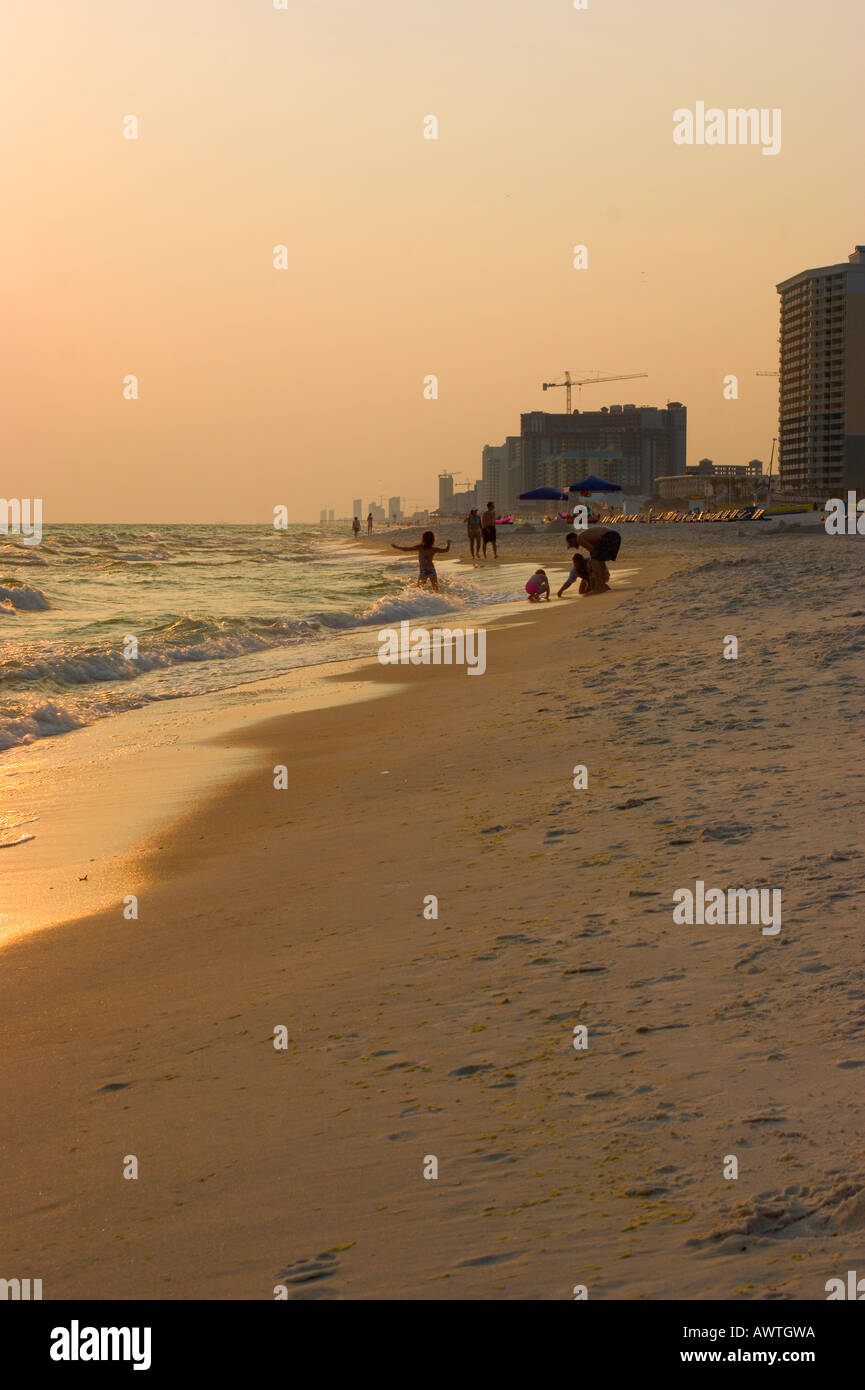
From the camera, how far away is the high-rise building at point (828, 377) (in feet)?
558

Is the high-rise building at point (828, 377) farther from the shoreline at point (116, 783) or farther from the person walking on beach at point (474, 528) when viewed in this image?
the shoreline at point (116, 783)

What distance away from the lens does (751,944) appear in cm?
400

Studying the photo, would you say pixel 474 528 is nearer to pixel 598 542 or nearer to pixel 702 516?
pixel 598 542

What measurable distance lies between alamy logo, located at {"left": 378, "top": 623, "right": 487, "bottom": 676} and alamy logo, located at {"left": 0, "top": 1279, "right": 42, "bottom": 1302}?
1067 centimetres

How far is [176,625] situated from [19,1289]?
1847 centimetres

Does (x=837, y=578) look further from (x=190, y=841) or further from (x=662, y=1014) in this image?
(x=662, y=1014)

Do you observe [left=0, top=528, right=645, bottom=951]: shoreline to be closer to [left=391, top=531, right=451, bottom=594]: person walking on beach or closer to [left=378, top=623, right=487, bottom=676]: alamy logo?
[left=378, top=623, right=487, bottom=676]: alamy logo

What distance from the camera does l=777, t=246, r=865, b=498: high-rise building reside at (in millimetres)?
170125

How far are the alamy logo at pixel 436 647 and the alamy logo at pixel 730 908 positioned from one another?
29.0 ft

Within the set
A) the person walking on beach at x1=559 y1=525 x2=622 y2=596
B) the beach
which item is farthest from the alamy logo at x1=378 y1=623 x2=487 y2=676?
the beach
